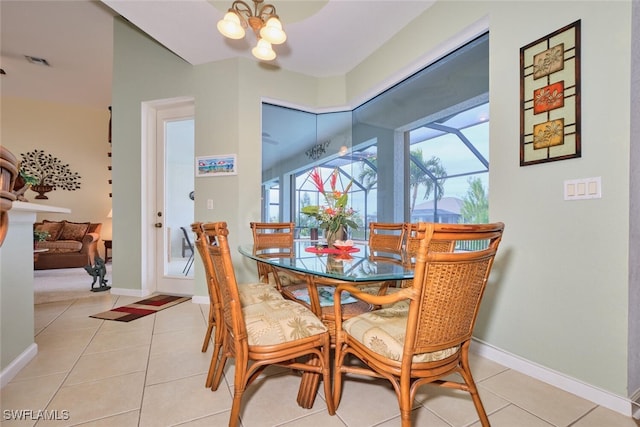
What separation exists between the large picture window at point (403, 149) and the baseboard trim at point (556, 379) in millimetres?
947

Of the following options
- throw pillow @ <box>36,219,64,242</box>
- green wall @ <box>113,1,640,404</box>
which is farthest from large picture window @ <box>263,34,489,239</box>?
throw pillow @ <box>36,219,64,242</box>

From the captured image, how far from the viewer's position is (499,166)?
196 centimetres

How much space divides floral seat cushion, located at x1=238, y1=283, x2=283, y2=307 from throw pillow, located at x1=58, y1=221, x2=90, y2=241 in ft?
18.1

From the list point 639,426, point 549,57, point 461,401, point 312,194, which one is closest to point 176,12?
point 312,194

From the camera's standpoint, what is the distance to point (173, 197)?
143 inches

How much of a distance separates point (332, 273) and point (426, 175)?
78.3 inches

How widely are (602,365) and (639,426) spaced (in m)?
0.25

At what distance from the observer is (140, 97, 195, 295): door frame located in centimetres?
350

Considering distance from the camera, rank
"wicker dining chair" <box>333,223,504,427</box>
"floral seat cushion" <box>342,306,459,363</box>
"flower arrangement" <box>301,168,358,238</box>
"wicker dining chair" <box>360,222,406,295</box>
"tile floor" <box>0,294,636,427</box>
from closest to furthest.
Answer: "wicker dining chair" <box>333,223,504,427</box> → "floral seat cushion" <box>342,306,459,363</box> → "tile floor" <box>0,294,636,427</box> → "wicker dining chair" <box>360,222,406,295</box> → "flower arrangement" <box>301,168,358,238</box>

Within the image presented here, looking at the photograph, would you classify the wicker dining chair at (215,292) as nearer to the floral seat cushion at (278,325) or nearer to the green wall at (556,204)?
the floral seat cushion at (278,325)

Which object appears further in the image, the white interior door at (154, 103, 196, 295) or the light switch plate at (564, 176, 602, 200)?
the white interior door at (154, 103, 196, 295)

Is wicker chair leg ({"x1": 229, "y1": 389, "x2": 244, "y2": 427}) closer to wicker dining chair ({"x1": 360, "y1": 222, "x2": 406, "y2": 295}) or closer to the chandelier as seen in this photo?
wicker dining chair ({"x1": 360, "y1": 222, "x2": 406, "y2": 295})

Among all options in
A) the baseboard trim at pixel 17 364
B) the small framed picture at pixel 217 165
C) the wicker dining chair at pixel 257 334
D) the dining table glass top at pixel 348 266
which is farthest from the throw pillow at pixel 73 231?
the wicker dining chair at pixel 257 334

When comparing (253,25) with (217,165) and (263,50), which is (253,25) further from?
(217,165)
